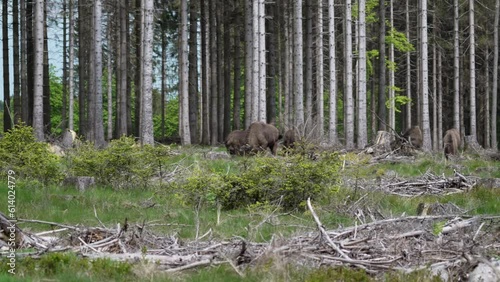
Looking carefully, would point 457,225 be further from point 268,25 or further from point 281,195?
point 268,25

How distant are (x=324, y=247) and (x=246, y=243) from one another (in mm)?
902

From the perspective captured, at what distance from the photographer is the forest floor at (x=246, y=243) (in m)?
7.17

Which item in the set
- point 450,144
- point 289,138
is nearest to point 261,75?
point 289,138

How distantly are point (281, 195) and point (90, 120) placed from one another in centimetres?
1961

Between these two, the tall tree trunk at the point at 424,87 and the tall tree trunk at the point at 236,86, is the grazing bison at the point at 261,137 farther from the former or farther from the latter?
the tall tree trunk at the point at 236,86

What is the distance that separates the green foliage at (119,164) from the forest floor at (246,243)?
A: 73.3 inches

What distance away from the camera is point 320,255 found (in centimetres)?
769

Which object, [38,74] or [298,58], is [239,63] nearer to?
[298,58]

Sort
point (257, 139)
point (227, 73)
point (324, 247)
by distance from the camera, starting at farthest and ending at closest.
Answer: point (227, 73), point (257, 139), point (324, 247)

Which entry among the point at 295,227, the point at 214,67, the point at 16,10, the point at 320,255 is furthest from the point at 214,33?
the point at 320,255

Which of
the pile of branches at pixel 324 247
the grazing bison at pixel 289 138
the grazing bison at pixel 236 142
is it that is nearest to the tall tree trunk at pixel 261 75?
the grazing bison at pixel 289 138

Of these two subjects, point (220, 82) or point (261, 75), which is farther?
point (220, 82)

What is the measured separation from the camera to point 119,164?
14578 millimetres

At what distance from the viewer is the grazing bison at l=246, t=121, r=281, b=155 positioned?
2339cm
